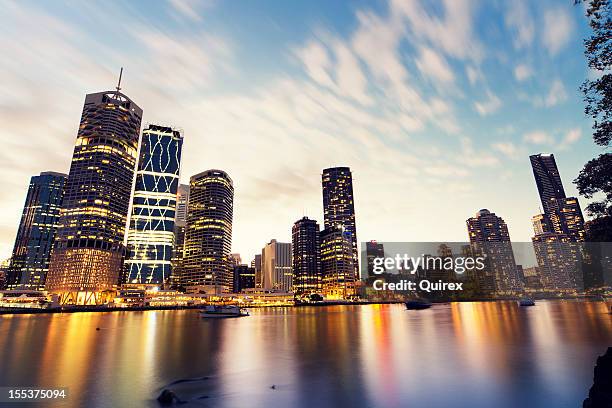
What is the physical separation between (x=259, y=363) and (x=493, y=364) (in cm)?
2231

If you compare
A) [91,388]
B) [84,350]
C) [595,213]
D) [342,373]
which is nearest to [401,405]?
[342,373]

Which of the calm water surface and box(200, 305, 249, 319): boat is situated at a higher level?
box(200, 305, 249, 319): boat

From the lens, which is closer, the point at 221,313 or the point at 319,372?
the point at 319,372

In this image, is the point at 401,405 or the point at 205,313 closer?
the point at 401,405

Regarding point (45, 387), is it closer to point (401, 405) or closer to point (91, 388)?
point (91, 388)

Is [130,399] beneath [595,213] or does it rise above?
beneath

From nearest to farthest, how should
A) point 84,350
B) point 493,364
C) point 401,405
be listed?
1. point 401,405
2. point 493,364
3. point 84,350

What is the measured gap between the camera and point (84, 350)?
41.1 meters

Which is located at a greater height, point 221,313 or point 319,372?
point 221,313

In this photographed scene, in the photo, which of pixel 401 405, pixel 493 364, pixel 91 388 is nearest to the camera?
pixel 401 405

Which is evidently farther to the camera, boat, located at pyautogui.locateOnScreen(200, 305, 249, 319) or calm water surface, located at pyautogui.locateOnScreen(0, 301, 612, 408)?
boat, located at pyautogui.locateOnScreen(200, 305, 249, 319)

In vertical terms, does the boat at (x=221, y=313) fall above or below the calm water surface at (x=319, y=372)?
above

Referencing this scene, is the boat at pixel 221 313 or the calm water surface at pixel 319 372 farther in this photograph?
the boat at pixel 221 313

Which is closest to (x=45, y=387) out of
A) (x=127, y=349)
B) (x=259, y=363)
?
(x=259, y=363)
